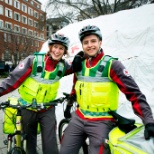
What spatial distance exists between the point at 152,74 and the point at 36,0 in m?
62.5

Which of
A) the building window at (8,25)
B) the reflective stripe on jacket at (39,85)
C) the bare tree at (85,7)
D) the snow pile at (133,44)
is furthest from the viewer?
the building window at (8,25)

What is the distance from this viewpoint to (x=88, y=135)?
241 cm

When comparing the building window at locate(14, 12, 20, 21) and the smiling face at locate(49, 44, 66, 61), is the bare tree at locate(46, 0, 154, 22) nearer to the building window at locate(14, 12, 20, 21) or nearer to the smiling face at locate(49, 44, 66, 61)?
the smiling face at locate(49, 44, 66, 61)

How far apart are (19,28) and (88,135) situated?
5567cm

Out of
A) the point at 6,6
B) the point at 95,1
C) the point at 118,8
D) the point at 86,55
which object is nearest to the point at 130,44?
the point at 86,55

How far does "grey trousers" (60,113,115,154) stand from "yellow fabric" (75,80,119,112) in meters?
0.16

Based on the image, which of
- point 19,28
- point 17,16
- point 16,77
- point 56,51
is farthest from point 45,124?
point 17,16

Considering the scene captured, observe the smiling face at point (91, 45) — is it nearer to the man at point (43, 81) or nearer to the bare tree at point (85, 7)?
the man at point (43, 81)

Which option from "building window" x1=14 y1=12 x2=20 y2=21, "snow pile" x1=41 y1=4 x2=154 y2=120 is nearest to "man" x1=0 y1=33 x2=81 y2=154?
"snow pile" x1=41 y1=4 x2=154 y2=120

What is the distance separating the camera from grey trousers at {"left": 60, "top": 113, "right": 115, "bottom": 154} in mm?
2240

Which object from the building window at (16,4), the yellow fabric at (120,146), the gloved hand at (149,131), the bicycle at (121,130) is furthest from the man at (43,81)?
the building window at (16,4)

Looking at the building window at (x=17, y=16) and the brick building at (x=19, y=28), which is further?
the building window at (x=17, y=16)

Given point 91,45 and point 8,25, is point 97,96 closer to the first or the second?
point 91,45

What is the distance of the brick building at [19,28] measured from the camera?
31.4 metres
